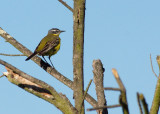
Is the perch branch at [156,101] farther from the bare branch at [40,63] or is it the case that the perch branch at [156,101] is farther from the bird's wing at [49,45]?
the bird's wing at [49,45]

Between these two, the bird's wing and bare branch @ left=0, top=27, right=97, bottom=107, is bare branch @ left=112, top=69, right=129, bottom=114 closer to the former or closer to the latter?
bare branch @ left=0, top=27, right=97, bottom=107

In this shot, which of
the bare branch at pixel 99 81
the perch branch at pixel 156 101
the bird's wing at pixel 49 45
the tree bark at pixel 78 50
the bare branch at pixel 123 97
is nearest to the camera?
the bare branch at pixel 123 97

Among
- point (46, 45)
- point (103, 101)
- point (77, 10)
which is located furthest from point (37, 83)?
point (46, 45)

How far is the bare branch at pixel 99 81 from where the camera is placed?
429cm

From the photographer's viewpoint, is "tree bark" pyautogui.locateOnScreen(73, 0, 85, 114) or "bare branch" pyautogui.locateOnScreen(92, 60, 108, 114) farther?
"bare branch" pyautogui.locateOnScreen(92, 60, 108, 114)

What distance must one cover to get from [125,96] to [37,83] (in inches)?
66.8

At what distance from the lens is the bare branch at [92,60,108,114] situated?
14.1 feet

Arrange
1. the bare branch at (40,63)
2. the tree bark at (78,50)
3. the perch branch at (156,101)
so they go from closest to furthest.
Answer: the perch branch at (156,101) → the tree bark at (78,50) → the bare branch at (40,63)

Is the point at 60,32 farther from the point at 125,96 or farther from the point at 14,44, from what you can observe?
the point at 125,96

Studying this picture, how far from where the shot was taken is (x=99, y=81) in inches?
173

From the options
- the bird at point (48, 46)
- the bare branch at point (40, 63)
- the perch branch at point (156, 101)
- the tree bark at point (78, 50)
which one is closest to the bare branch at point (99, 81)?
the bare branch at point (40, 63)

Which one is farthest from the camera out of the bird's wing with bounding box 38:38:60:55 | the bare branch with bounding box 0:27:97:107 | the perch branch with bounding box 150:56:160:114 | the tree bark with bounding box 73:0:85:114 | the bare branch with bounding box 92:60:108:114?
the bird's wing with bounding box 38:38:60:55

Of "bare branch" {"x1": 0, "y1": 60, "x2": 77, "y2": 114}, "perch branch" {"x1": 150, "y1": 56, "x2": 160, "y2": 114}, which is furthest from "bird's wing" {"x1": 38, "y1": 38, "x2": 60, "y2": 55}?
"perch branch" {"x1": 150, "y1": 56, "x2": 160, "y2": 114}

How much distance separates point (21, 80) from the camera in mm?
3326
